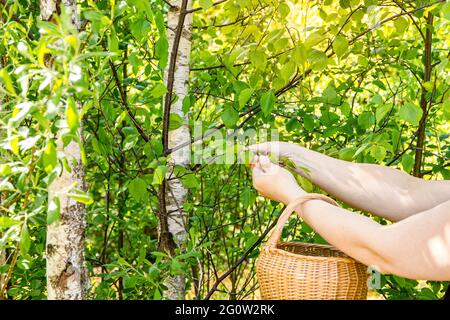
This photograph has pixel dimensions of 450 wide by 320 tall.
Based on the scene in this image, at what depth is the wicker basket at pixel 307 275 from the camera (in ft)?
5.08

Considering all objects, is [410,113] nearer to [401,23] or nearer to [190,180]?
[401,23]

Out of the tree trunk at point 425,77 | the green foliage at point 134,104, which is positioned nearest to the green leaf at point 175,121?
the green foliage at point 134,104

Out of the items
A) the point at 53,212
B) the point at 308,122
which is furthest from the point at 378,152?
the point at 53,212

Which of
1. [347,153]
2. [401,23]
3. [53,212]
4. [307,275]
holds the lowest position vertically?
[307,275]

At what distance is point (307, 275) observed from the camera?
5.06ft

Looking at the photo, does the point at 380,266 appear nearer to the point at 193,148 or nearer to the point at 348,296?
the point at 348,296

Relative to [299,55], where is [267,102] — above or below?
below

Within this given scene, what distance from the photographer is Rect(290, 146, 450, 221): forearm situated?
1.92 meters

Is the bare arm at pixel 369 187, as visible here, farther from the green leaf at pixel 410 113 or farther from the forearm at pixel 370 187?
the green leaf at pixel 410 113

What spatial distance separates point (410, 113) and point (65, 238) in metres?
1.06

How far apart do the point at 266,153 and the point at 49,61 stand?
2.18ft

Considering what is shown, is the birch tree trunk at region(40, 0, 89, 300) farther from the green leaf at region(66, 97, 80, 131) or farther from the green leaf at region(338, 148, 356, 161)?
the green leaf at region(338, 148, 356, 161)

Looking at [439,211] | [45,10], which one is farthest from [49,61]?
[439,211]

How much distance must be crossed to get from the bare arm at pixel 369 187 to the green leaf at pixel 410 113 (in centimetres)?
20
